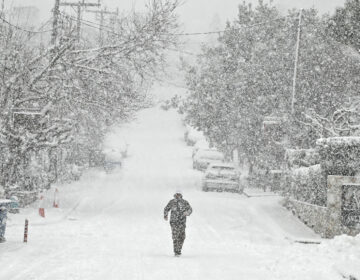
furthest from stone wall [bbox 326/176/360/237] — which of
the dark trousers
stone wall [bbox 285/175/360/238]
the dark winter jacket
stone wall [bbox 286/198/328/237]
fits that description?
the dark trousers

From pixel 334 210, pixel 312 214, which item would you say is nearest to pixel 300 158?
pixel 312 214

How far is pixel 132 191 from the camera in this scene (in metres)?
30.4

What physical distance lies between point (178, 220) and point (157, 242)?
2491 millimetres

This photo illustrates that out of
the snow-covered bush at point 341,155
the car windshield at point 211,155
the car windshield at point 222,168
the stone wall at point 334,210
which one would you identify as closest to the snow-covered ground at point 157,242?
the stone wall at point 334,210

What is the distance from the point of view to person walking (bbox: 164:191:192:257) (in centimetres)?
1318

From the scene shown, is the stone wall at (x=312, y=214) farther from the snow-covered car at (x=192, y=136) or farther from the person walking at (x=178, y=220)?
the snow-covered car at (x=192, y=136)

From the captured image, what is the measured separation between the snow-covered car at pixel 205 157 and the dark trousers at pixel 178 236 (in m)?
27.6

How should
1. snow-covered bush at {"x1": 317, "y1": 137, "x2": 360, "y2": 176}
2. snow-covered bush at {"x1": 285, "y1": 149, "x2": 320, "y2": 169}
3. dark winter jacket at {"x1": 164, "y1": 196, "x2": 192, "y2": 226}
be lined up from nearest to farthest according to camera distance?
dark winter jacket at {"x1": 164, "y1": 196, "x2": 192, "y2": 226} < snow-covered bush at {"x1": 317, "y1": 137, "x2": 360, "y2": 176} < snow-covered bush at {"x1": 285, "y1": 149, "x2": 320, "y2": 169}

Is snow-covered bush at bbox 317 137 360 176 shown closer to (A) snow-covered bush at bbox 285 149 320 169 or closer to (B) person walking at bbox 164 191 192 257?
(A) snow-covered bush at bbox 285 149 320 169

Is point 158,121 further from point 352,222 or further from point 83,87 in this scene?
point 352,222

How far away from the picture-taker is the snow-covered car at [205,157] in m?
41.4

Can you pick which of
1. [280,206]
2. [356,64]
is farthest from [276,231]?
[356,64]

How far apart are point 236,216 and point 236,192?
8.54 metres

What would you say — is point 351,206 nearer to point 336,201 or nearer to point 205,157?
point 336,201
